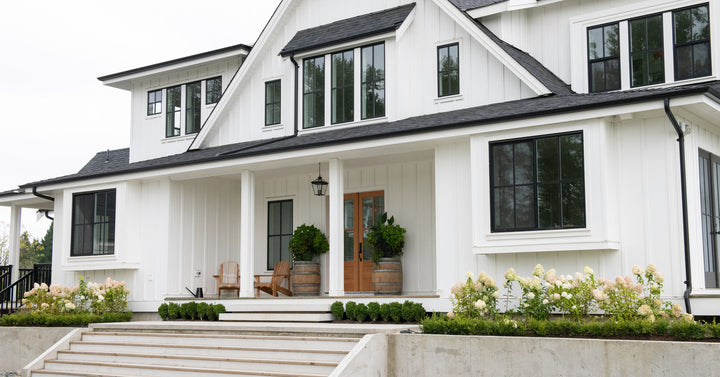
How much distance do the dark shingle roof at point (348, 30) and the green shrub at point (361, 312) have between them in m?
5.18

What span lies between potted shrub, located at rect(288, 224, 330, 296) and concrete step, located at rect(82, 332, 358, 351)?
10.5 feet

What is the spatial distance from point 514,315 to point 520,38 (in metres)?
5.68

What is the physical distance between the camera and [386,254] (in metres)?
15.0

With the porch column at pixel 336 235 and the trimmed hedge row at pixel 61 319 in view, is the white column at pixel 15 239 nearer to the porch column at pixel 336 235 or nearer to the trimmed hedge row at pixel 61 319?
the trimmed hedge row at pixel 61 319

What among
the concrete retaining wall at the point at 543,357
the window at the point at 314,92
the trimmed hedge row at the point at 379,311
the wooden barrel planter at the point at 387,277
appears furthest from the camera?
the window at the point at 314,92

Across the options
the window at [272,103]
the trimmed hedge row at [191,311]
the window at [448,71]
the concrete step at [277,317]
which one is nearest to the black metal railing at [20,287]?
the trimmed hedge row at [191,311]

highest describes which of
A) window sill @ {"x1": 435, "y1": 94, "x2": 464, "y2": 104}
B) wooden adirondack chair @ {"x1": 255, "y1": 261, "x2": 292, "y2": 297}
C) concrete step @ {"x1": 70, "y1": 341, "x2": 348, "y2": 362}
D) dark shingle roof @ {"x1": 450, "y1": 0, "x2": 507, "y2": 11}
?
dark shingle roof @ {"x1": 450, "y1": 0, "x2": 507, "y2": 11}

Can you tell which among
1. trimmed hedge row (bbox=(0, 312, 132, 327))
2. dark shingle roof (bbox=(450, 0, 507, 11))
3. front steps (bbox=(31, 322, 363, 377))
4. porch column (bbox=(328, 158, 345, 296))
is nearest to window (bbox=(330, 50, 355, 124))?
Result: porch column (bbox=(328, 158, 345, 296))

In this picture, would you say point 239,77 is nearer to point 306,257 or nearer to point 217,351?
point 306,257

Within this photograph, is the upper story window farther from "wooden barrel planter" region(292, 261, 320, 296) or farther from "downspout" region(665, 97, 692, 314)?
"wooden barrel planter" region(292, 261, 320, 296)

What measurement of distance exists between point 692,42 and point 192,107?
11185 mm

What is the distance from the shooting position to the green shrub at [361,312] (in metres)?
12.9

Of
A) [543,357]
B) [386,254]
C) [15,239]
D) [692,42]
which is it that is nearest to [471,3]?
[692,42]

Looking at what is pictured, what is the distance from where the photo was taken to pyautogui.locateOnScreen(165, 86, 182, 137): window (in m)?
19.1
